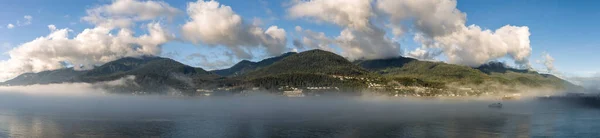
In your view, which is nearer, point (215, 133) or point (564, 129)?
point (215, 133)

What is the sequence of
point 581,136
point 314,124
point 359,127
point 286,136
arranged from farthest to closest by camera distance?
point 314,124, point 359,127, point 581,136, point 286,136

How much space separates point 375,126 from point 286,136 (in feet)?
127

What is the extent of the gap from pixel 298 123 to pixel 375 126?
2613 cm

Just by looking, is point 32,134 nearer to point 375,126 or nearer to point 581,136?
point 375,126

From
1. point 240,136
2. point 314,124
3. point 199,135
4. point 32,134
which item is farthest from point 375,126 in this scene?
point 32,134

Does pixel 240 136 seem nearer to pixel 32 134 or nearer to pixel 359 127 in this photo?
pixel 359 127

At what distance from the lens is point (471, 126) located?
141500 mm

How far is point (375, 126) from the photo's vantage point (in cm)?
13725

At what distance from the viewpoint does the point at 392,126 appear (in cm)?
13712

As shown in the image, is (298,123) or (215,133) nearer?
(215,133)

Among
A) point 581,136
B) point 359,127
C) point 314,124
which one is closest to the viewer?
point 581,136

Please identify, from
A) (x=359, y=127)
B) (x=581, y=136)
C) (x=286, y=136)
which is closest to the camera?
(x=286, y=136)

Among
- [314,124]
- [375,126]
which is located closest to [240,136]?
[314,124]

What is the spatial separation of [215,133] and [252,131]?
36.4 ft
